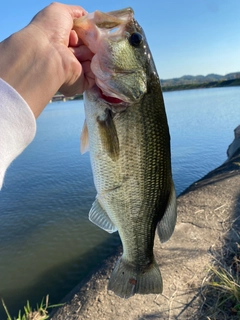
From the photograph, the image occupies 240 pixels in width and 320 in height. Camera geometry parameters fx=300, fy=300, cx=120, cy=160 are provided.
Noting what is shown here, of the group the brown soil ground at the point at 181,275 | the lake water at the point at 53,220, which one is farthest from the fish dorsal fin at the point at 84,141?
the lake water at the point at 53,220

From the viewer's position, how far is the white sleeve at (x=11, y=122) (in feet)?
4.61

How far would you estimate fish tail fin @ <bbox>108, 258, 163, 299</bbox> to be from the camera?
2.26 meters

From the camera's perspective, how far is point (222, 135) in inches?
709

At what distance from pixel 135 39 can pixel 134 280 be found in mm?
1721

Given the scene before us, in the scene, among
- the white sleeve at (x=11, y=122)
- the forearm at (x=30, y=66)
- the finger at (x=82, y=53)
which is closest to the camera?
the white sleeve at (x=11, y=122)

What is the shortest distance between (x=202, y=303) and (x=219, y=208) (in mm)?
2572

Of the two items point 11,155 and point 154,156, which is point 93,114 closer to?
point 154,156

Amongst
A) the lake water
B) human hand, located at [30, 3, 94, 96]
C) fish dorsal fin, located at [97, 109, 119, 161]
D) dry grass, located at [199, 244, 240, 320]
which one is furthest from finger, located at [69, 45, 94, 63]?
the lake water

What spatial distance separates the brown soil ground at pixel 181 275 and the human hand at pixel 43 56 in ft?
9.47

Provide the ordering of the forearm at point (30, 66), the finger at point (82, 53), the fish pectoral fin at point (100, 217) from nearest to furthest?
the forearm at point (30, 66), the finger at point (82, 53), the fish pectoral fin at point (100, 217)

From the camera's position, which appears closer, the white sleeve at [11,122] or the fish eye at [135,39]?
the white sleeve at [11,122]

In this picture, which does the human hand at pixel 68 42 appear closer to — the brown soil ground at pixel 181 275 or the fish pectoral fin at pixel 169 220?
the fish pectoral fin at pixel 169 220

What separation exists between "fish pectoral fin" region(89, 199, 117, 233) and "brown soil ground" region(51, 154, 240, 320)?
6.13ft

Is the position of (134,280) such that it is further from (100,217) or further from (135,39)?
(135,39)
